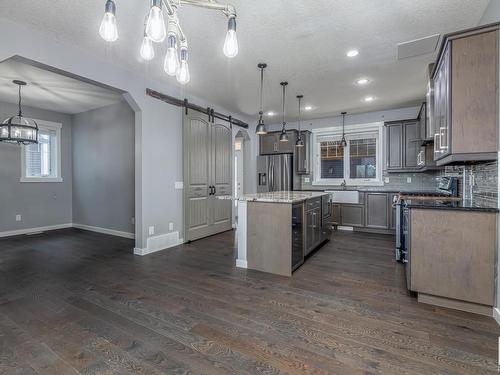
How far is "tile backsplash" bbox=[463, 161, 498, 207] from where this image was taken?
7.33 feet

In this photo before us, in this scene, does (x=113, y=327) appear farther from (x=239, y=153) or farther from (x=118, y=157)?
(x=239, y=153)

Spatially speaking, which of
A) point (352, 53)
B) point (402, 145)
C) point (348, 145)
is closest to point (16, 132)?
point (352, 53)

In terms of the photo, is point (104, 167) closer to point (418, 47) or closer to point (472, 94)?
point (418, 47)

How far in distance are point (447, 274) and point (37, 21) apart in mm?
4658

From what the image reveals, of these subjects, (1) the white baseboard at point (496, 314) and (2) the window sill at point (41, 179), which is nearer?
(1) the white baseboard at point (496, 314)

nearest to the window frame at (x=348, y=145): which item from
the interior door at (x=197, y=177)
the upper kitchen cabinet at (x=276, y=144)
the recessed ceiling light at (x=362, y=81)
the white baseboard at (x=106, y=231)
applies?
the upper kitchen cabinet at (x=276, y=144)

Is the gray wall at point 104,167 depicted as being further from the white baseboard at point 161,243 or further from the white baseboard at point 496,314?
the white baseboard at point 496,314

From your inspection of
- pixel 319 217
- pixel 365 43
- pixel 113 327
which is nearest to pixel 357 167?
pixel 319 217

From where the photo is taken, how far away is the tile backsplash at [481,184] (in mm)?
2234

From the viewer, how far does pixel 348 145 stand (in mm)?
6414

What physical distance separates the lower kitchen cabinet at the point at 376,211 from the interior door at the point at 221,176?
3.10 meters

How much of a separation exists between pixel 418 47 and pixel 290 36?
1.60 metres

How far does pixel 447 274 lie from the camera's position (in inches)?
90.4

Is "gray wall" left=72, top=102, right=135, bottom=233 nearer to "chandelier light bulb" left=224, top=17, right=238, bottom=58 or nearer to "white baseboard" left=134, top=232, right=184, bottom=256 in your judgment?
"white baseboard" left=134, top=232, right=184, bottom=256
